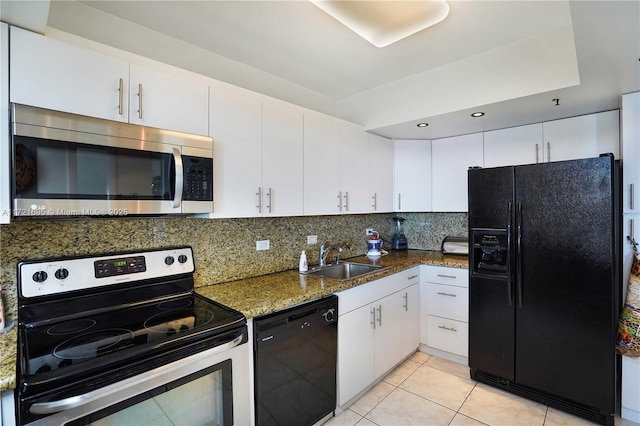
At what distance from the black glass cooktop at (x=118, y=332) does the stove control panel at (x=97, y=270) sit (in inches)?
4.2

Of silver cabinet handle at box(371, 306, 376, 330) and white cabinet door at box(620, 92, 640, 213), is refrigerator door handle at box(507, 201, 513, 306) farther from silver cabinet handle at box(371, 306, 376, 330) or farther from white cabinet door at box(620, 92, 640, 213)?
silver cabinet handle at box(371, 306, 376, 330)

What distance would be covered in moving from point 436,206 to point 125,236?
273cm

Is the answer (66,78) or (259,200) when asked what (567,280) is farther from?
(66,78)

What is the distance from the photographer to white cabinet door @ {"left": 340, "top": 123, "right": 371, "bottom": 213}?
104 inches

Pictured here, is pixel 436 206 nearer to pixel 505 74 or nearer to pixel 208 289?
pixel 505 74

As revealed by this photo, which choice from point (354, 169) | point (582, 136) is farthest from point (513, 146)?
point (354, 169)

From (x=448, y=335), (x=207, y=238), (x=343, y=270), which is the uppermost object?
(x=207, y=238)

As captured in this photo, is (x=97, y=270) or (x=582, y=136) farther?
(x=582, y=136)

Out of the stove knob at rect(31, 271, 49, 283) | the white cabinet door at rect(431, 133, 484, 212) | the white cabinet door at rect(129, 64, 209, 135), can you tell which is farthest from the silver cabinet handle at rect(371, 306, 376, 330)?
the stove knob at rect(31, 271, 49, 283)

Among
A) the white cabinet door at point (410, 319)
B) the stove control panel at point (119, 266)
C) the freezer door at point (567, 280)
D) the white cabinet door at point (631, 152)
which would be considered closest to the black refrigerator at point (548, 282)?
the freezer door at point (567, 280)

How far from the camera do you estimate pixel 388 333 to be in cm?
247

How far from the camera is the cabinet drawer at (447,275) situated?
8.75 feet

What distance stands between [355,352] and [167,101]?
1.90 meters

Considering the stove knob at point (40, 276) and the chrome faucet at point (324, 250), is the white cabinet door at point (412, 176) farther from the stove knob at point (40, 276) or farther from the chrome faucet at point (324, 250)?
the stove knob at point (40, 276)
